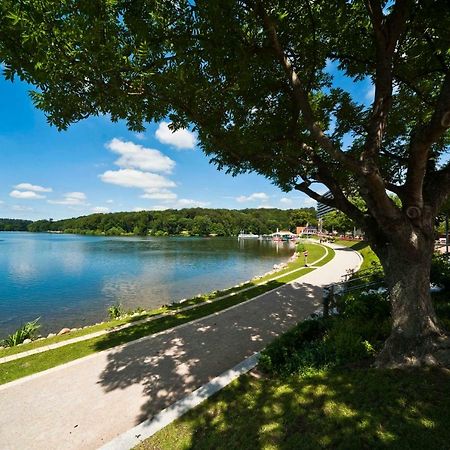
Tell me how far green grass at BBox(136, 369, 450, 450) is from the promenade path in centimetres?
102

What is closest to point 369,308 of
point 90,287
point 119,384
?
point 119,384

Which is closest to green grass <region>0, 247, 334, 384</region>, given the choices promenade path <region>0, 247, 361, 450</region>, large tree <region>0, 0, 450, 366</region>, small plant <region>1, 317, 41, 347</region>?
promenade path <region>0, 247, 361, 450</region>

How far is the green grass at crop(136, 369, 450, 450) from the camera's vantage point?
3285 mm

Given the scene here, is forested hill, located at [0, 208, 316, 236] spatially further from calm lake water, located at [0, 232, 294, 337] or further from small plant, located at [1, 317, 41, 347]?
small plant, located at [1, 317, 41, 347]

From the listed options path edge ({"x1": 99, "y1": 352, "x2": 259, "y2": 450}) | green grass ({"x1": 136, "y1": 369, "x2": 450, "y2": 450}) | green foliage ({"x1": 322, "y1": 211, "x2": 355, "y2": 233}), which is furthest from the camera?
green foliage ({"x1": 322, "y1": 211, "x2": 355, "y2": 233})

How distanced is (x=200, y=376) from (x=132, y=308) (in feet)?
40.0

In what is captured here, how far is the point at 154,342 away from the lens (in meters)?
8.07

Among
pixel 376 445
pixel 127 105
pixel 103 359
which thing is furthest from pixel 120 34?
pixel 103 359

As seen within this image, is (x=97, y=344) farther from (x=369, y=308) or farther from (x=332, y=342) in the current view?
(x=369, y=308)

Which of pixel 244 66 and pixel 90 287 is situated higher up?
pixel 244 66

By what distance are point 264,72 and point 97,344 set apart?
27.7ft

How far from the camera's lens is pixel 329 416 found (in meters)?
3.77

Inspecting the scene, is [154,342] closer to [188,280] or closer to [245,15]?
[245,15]

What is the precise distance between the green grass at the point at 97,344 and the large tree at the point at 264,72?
229 inches
